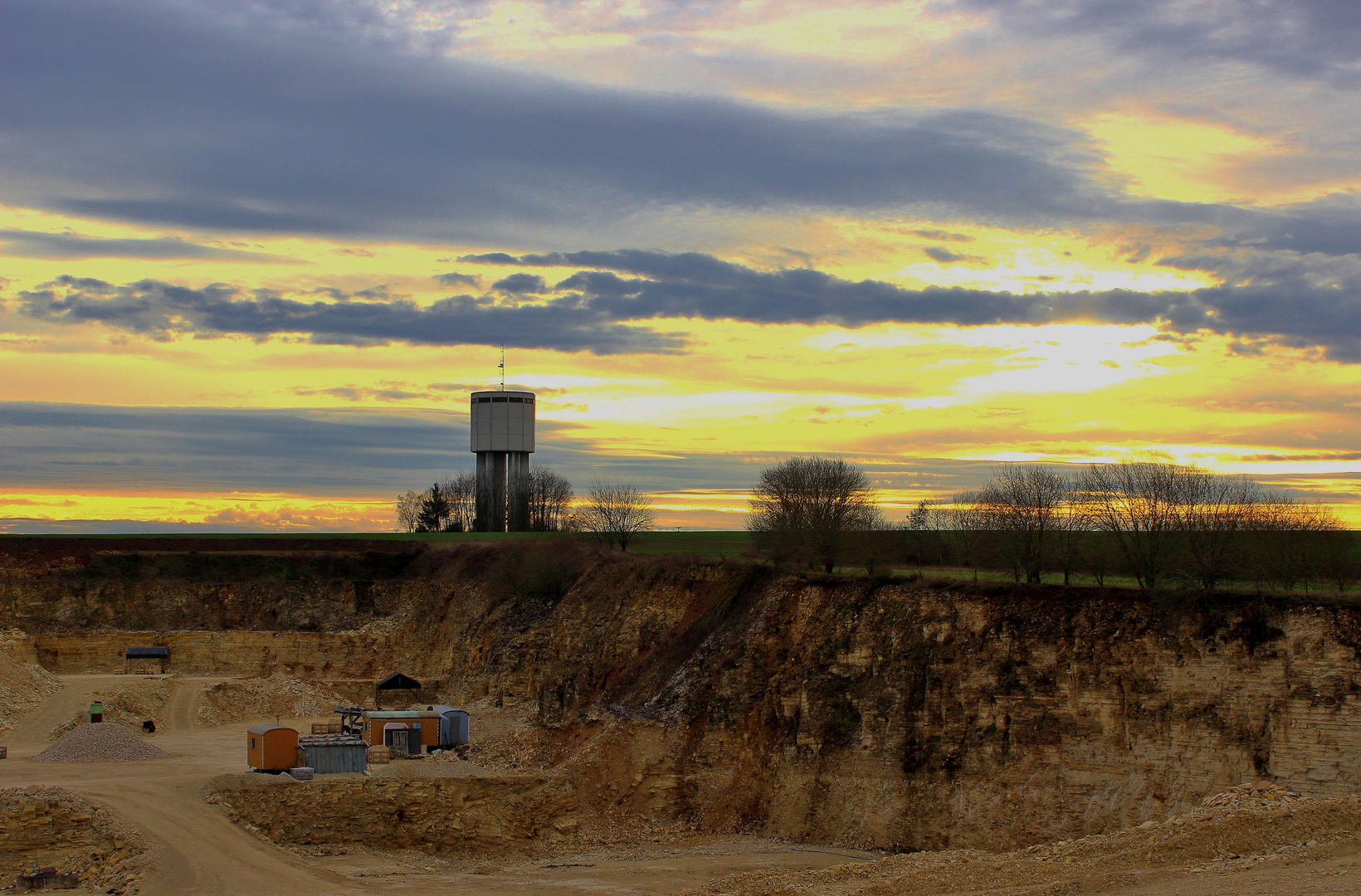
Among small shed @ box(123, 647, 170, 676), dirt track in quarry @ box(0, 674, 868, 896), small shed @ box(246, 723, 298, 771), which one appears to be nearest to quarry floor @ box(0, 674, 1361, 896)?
dirt track in quarry @ box(0, 674, 868, 896)

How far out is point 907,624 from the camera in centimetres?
4362

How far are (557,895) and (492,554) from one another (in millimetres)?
48623

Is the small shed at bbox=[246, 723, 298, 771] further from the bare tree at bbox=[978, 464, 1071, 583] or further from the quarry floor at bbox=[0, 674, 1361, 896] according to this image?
the bare tree at bbox=[978, 464, 1071, 583]

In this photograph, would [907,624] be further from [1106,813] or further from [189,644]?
[189,644]

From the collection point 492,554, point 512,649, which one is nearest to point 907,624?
point 512,649

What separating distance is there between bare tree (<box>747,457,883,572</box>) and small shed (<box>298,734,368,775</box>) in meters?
21.9

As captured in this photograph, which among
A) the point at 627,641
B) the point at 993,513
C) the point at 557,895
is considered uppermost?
the point at 993,513

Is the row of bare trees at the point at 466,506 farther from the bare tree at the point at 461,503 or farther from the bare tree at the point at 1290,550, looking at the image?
the bare tree at the point at 1290,550

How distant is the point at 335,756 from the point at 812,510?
2642cm

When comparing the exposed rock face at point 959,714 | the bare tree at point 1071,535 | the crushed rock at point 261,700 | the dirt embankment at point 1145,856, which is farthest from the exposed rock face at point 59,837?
the bare tree at point 1071,535

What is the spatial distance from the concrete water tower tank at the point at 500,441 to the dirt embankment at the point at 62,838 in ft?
217

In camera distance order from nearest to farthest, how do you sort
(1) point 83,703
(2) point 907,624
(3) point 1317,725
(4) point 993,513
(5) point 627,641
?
(3) point 1317,725 < (2) point 907,624 < (4) point 993,513 < (5) point 627,641 < (1) point 83,703

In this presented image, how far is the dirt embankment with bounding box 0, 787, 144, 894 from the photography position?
36125 millimetres

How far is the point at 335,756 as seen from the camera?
142ft
